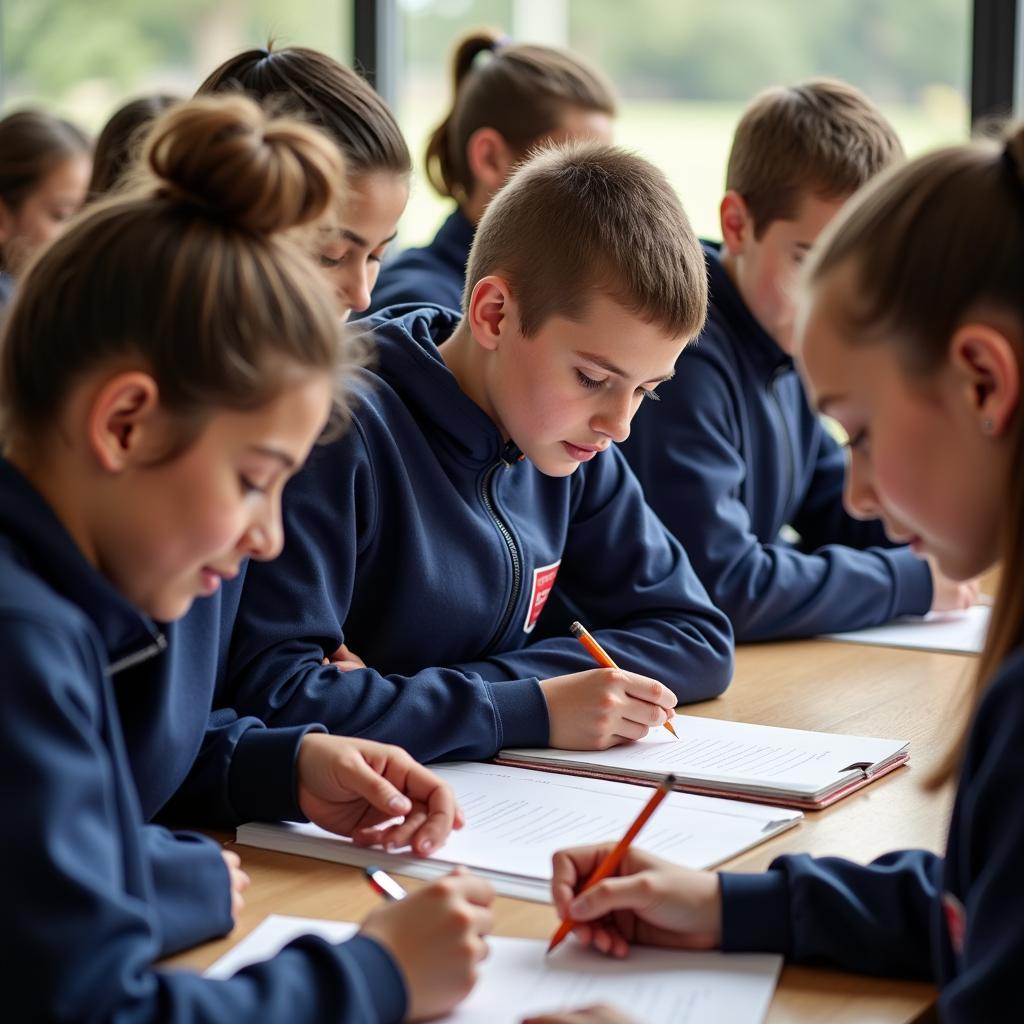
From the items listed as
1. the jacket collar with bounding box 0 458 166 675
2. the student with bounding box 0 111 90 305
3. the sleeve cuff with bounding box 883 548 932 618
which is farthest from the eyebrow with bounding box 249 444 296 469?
the student with bounding box 0 111 90 305

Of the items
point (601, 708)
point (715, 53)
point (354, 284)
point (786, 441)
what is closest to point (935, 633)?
point (786, 441)

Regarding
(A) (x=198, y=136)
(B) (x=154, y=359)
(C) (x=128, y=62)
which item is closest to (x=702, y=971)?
(B) (x=154, y=359)

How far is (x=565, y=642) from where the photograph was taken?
5.71ft

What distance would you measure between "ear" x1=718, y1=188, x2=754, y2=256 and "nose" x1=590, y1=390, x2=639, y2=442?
0.72 m

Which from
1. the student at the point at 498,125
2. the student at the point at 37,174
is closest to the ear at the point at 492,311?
the student at the point at 498,125

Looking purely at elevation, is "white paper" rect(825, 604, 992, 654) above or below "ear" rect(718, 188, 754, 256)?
below

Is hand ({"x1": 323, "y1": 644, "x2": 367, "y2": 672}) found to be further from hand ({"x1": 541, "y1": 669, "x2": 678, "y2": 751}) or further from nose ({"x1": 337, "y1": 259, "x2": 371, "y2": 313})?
nose ({"x1": 337, "y1": 259, "x2": 371, "y2": 313})

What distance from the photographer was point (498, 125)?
2.72 meters

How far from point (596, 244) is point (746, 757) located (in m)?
0.55

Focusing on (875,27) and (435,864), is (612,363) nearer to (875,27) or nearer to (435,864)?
(435,864)

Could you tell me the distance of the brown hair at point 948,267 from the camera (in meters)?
0.97

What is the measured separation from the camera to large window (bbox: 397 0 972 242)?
3180 mm

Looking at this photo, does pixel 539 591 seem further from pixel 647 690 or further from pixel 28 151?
pixel 28 151

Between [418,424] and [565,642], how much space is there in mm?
304
